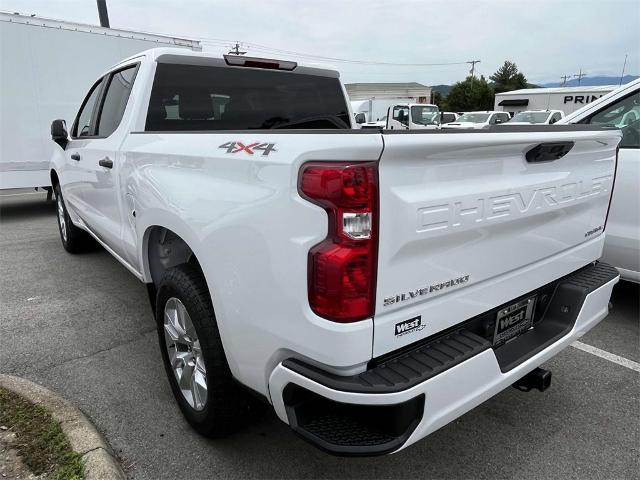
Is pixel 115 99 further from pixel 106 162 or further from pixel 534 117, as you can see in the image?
pixel 534 117

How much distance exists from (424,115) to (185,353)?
2208cm

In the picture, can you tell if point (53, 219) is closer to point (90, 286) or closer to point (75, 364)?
point (90, 286)

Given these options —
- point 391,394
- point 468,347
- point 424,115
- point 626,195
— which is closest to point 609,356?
point 626,195

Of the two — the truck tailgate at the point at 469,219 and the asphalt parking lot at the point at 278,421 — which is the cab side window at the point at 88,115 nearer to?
the asphalt parking lot at the point at 278,421

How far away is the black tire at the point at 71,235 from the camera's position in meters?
5.64

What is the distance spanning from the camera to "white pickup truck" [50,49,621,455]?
158 cm

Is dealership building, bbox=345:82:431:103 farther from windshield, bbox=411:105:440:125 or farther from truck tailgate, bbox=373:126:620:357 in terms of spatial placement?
truck tailgate, bbox=373:126:620:357

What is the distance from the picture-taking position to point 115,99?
12.2 ft

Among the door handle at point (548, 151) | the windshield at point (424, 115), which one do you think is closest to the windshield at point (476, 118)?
the windshield at point (424, 115)

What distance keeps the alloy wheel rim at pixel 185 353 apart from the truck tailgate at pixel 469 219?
3.56 feet

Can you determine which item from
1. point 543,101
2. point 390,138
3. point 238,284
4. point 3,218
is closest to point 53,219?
point 3,218

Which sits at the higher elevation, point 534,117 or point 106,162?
point 106,162

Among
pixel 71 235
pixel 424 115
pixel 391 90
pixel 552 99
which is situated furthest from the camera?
pixel 391 90

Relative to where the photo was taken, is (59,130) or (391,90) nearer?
(59,130)
